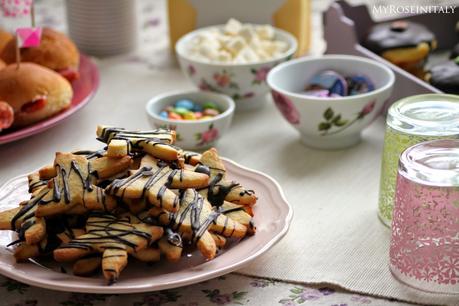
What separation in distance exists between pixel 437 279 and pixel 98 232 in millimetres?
358

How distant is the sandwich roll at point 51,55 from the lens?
50.5 inches

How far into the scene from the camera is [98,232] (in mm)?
782

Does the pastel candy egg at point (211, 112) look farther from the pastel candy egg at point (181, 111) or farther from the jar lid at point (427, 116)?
the jar lid at point (427, 116)

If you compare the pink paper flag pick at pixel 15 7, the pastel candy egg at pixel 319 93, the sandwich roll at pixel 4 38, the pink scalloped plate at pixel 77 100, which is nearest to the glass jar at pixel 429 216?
the pastel candy egg at pixel 319 93

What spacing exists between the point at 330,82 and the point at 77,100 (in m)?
0.42

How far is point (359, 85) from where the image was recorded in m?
1.20

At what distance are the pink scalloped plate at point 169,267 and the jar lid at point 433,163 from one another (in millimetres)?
156

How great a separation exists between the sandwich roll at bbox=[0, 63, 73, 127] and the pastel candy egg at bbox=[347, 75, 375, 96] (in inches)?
17.7

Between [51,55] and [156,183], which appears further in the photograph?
[51,55]

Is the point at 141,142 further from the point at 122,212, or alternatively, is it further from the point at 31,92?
the point at 31,92

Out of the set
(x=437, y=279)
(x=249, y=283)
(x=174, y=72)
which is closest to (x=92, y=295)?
(x=249, y=283)

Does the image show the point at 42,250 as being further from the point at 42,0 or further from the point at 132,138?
the point at 42,0

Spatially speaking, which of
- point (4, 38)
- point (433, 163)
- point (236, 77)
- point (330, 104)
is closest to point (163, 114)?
point (236, 77)

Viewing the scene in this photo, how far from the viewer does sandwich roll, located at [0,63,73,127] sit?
3.72 feet
